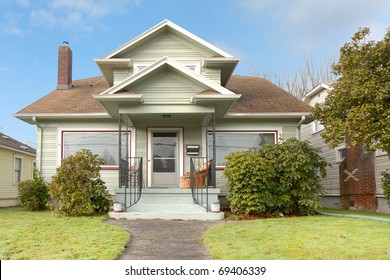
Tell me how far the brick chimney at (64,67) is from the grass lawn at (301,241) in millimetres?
10720

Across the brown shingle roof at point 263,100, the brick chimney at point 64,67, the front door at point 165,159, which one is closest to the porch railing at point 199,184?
the front door at point 165,159

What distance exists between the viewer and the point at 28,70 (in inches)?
571

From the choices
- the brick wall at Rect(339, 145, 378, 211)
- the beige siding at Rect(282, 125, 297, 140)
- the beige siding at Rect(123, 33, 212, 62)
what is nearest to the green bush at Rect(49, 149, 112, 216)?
the beige siding at Rect(123, 33, 212, 62)

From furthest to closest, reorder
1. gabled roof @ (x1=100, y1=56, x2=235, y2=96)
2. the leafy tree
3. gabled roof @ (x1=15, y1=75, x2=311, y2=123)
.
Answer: gabled roof @ (x1=15, y1=75, x2=311, y2=123) < gabled roof @ (x1=100, y1=56, x2=235, y2=96) < the leafy tree

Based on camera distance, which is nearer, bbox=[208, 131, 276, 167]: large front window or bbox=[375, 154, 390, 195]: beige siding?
bbox=[208, 131, 276, 167]: large front window

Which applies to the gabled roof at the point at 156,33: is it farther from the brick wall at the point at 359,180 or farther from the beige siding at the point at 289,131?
the brick wall at the point at 359,180

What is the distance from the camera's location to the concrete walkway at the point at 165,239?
6.10 m

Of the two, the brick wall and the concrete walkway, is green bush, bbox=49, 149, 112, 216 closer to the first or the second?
the concrete walkway

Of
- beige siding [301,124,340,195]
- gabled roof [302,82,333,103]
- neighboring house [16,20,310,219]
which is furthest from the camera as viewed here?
beige siding [301,124,340,195]

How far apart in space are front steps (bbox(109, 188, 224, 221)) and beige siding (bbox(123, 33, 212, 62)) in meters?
5.23

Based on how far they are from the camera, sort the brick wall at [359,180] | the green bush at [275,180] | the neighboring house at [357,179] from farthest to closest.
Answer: the brick wall at [359,180], the neighboring house at [357,179], the green bush at [275,180]

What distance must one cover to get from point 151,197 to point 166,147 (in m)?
2.58

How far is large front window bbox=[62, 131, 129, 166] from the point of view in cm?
1392

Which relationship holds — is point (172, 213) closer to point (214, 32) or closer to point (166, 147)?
point (166, 147)
